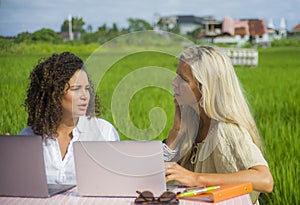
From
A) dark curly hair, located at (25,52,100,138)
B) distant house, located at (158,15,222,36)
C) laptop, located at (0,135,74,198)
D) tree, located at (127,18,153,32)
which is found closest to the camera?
laptop, located at (0,135,74,198)

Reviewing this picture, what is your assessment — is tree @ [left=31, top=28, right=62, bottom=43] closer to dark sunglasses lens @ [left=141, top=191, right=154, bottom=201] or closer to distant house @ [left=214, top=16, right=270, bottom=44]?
distant house @ [left=214, top=16, right=270, bottom=44]

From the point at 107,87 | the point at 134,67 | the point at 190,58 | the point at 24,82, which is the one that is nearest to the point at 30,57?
the point at 24,82

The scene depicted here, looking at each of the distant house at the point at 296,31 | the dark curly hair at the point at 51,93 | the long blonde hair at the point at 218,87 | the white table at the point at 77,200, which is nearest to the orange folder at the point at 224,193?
the white table at the point at 77,200

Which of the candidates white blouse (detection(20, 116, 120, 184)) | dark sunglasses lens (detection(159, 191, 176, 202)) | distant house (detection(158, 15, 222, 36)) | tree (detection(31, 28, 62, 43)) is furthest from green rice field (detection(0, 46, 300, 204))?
dark sunglasses lens (detection(159, 191, 176, 202))

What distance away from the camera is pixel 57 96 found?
2219 millimetres

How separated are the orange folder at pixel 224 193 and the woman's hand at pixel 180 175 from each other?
0.06m

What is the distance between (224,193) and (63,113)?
31.7 inches

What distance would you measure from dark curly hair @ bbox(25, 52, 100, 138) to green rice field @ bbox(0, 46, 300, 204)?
86cm

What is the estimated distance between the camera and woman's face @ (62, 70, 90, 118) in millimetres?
2135

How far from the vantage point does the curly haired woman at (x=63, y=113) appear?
213 centimetres

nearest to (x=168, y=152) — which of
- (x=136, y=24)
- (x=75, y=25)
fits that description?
(x=75, y=25)

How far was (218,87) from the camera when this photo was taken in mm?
1848

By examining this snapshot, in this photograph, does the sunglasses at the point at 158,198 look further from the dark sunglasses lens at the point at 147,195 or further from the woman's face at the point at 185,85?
the woman's face at the point at 185,85

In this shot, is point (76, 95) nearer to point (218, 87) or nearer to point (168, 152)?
point (168, 152)
